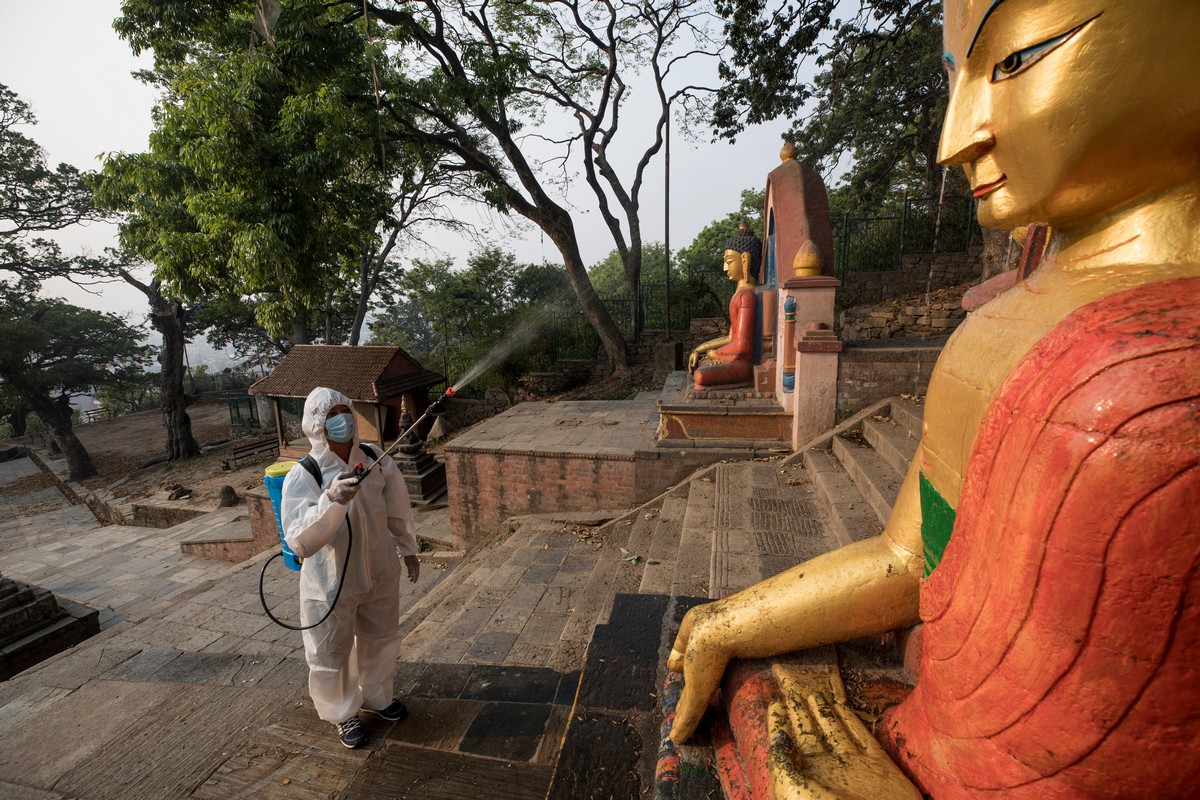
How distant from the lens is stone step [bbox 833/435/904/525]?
361 centimetres

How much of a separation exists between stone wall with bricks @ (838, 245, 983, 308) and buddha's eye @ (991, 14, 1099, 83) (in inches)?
429

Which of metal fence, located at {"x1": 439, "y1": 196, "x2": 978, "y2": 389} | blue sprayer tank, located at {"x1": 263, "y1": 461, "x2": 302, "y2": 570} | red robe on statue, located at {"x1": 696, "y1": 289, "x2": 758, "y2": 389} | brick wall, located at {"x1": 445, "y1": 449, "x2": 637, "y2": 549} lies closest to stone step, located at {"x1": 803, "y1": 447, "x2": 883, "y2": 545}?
red robe on statue, located at {"x1": 696, "y1": 289, "x2": 758, "y2": 389}

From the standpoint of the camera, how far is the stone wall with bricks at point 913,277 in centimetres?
1076

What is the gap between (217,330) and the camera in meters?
21.1

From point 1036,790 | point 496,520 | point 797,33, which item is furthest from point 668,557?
point 797,33

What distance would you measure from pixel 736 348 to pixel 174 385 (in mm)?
19339

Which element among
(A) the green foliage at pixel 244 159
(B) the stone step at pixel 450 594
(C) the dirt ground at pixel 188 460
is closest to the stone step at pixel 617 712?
(B) the stone step at pixel 450 594

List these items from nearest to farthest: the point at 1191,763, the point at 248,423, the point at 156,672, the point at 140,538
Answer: the point at 1191,763, the point at 156,672, the point at 140,538, the point at 248,423

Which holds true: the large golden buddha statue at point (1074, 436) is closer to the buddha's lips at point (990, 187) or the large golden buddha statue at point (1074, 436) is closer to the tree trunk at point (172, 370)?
the buddha's lips at point (990, 187)

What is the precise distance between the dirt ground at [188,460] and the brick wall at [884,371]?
21.6 feet

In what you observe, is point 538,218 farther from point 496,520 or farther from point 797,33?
point 496,520

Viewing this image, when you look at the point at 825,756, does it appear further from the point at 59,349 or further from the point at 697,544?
the point at 59,349

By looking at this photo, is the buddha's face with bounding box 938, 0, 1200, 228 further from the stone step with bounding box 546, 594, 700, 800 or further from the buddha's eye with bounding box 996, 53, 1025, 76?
the stone step with bounding box 546, 594, 700, 800

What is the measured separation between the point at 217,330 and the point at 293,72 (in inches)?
704
